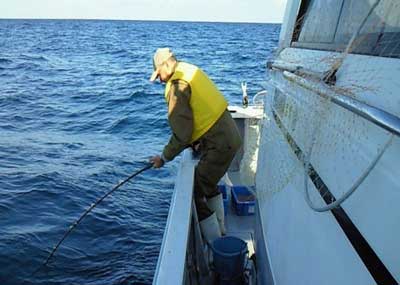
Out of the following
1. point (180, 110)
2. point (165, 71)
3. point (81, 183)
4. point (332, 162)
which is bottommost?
point (81, 183)

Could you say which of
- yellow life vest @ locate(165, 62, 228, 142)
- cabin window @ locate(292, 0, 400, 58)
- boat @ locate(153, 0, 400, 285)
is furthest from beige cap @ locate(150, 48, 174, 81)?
cabin window @ locate(292, 0, 400, 58)

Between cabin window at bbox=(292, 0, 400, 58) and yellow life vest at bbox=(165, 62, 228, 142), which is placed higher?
cabin window at bbox=(292, 0, 400, 58)

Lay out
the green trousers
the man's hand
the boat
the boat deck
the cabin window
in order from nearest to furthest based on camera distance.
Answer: the boat
the cabin window
the green trousers
the man's hand
the boat deck

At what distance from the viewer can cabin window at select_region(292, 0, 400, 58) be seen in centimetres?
149

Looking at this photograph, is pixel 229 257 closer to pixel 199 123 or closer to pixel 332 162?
pixel 199 123

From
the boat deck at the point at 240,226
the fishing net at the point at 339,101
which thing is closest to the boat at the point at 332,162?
the fishing net at the point at 339,101

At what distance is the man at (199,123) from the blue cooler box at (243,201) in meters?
1.30

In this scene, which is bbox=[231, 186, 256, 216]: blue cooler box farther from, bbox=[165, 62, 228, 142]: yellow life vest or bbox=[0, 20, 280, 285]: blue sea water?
bbox=[165, 62, 228, 142]: yellow life vest

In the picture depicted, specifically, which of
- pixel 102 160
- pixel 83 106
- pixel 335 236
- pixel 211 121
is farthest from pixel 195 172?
pixel 83 106

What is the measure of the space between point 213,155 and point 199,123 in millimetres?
310

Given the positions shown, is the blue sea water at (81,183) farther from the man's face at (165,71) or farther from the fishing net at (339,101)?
the fishing net at (339,101)

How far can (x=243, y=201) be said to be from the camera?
5391 millimetres

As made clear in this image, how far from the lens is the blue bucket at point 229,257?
3594 millimetres

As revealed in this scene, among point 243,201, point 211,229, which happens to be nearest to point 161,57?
point 211,229
